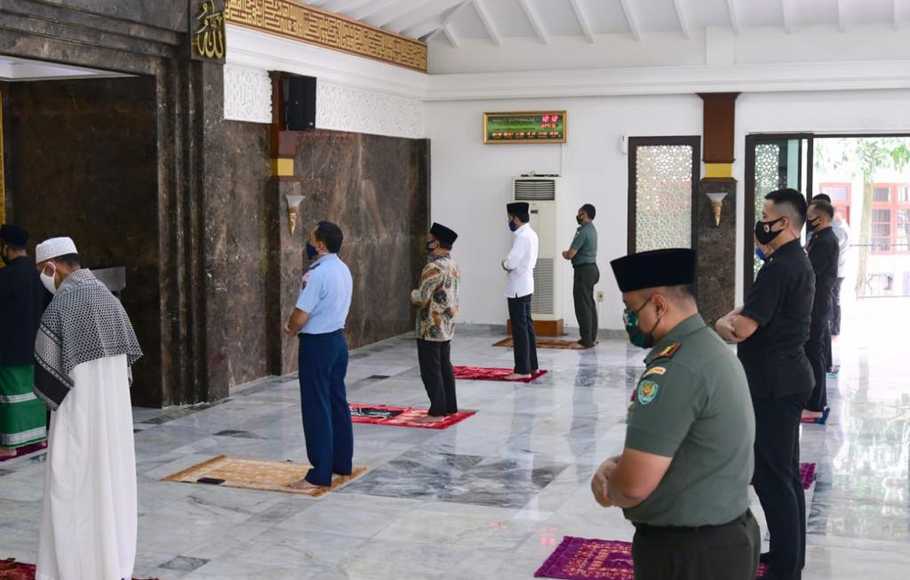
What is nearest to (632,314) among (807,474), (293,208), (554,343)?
(807,474)

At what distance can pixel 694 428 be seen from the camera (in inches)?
111

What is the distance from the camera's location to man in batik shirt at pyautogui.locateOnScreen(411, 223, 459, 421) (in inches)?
306

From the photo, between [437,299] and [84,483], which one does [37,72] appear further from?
[84,483]

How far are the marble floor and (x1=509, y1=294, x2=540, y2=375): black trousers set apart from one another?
1.71 ft

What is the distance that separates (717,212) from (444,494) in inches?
273

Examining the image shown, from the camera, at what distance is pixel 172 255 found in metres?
8.75

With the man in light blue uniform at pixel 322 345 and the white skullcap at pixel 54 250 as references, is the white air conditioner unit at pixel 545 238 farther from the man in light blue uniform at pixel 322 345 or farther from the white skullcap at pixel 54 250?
the white skullcap at pixel 54 250

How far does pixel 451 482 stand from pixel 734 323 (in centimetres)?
247

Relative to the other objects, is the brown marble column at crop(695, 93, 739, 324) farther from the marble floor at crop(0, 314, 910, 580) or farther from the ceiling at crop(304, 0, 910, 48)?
the marble floor at crop(0, 314, 910, 580)

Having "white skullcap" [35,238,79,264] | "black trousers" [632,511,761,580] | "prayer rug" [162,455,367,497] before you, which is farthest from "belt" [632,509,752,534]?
"prayer rug" [162,455,367,497]

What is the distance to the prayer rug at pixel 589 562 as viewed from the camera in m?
4.96

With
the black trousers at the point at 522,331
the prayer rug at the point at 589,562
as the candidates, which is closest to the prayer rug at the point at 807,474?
the prayer rug at the point at 589,562

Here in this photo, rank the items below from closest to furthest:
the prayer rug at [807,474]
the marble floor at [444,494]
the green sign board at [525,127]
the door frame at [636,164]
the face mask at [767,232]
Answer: the face mask at [767,232], the marble floor at [444,494], the prayer rug at [807,474], the door frame at [636,164], the green sign board at [525,127]

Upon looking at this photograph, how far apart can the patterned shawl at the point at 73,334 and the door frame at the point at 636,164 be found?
8.69 metres
